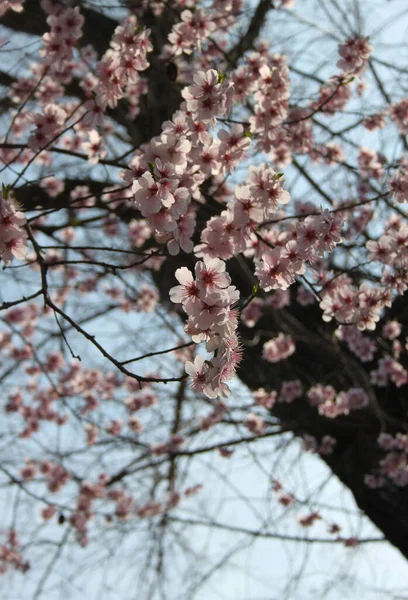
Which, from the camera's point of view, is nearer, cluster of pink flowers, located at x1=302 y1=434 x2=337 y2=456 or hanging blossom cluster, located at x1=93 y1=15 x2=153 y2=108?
hanging blossom cluster, located at x1=93 y1=15 x2=153 y2=108

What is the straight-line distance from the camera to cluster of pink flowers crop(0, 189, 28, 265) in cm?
178

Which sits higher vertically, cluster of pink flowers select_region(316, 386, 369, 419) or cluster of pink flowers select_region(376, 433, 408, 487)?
cluster of pink flowers select_region(316, 386, 369, 419)

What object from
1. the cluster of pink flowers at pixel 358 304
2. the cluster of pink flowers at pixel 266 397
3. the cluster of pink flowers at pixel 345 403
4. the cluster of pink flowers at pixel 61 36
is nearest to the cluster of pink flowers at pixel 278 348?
the cluster of pink flowers at pixel 266 397

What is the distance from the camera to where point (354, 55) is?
115 inches

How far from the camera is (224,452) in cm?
528

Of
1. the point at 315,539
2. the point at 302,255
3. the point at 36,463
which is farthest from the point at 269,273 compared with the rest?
the point at 36,463

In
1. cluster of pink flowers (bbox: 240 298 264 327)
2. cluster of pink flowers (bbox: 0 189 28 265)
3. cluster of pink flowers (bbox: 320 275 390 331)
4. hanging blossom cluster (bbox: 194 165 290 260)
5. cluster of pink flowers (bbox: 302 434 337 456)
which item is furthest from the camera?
cluster of pink flowers (bbox: 240 298 264 327)

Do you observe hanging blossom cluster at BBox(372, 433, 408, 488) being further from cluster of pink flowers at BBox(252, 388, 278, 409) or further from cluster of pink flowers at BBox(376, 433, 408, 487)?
cluster of pink flowers at BBox(252, 388, 278, 409)

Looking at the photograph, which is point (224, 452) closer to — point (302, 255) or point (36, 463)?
point (36, 463)

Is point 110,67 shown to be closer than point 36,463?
Yes

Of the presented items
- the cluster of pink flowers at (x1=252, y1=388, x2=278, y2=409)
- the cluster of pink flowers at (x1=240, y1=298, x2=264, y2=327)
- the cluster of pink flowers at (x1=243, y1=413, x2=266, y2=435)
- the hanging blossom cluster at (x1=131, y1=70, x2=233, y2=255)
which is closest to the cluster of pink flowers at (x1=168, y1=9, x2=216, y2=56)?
the hanging blossom cluster at (x1=131, y1=70, x2=233, y2=255)

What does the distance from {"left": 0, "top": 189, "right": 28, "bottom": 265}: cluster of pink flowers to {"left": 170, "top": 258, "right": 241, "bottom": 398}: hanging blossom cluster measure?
0.60m

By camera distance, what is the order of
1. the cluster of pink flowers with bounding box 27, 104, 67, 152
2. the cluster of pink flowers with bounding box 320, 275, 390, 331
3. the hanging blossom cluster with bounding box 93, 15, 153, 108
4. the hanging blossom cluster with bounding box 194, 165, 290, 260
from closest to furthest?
the hanging blossom cluster with bounding box 194, 165, 290, 260, the cluster of pink flowers with bounding box 320, 275, 390, 331, the hanging blossom cluster with bounding box 93, 15, 153, 108, the cluster of pink flowers with bounding box 27, 104, 67, 152

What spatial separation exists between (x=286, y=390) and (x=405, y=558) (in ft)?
4.61
